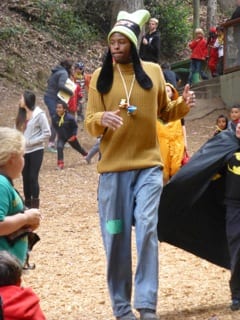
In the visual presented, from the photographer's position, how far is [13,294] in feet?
13.6

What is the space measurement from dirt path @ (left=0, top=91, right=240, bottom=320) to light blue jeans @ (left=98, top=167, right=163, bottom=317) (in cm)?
51

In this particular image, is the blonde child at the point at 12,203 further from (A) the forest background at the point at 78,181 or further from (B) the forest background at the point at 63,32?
(B) the forest background at the point at 63,32

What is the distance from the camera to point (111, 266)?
6008 millimetres

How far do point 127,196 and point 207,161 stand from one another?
956 mm

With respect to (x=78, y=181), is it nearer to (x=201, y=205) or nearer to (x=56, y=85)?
(x=56, y=85)

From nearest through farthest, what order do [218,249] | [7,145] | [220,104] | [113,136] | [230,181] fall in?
[7,145] → [113,136] → [230,181] → [218,249] → [220,104]

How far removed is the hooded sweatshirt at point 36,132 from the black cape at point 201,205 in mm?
4028

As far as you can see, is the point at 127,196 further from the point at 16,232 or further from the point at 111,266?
the point at 16,232

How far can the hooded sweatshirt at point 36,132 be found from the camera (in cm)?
1060

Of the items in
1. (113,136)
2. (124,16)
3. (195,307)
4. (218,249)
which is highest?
(124,16)

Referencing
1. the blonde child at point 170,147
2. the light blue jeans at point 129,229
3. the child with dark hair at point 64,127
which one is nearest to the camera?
the light blue jeans at point 129,229

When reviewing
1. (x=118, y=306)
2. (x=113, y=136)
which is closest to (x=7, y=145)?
(x=113, y=136)

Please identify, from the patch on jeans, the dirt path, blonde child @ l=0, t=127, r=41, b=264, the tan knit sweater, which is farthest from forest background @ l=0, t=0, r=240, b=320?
blonde child @ l=0, t=127, r=41, b=264

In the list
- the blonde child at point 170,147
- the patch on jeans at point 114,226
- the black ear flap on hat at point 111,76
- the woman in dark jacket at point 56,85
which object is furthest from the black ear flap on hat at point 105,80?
the woman in dark jacket at point 56,85
